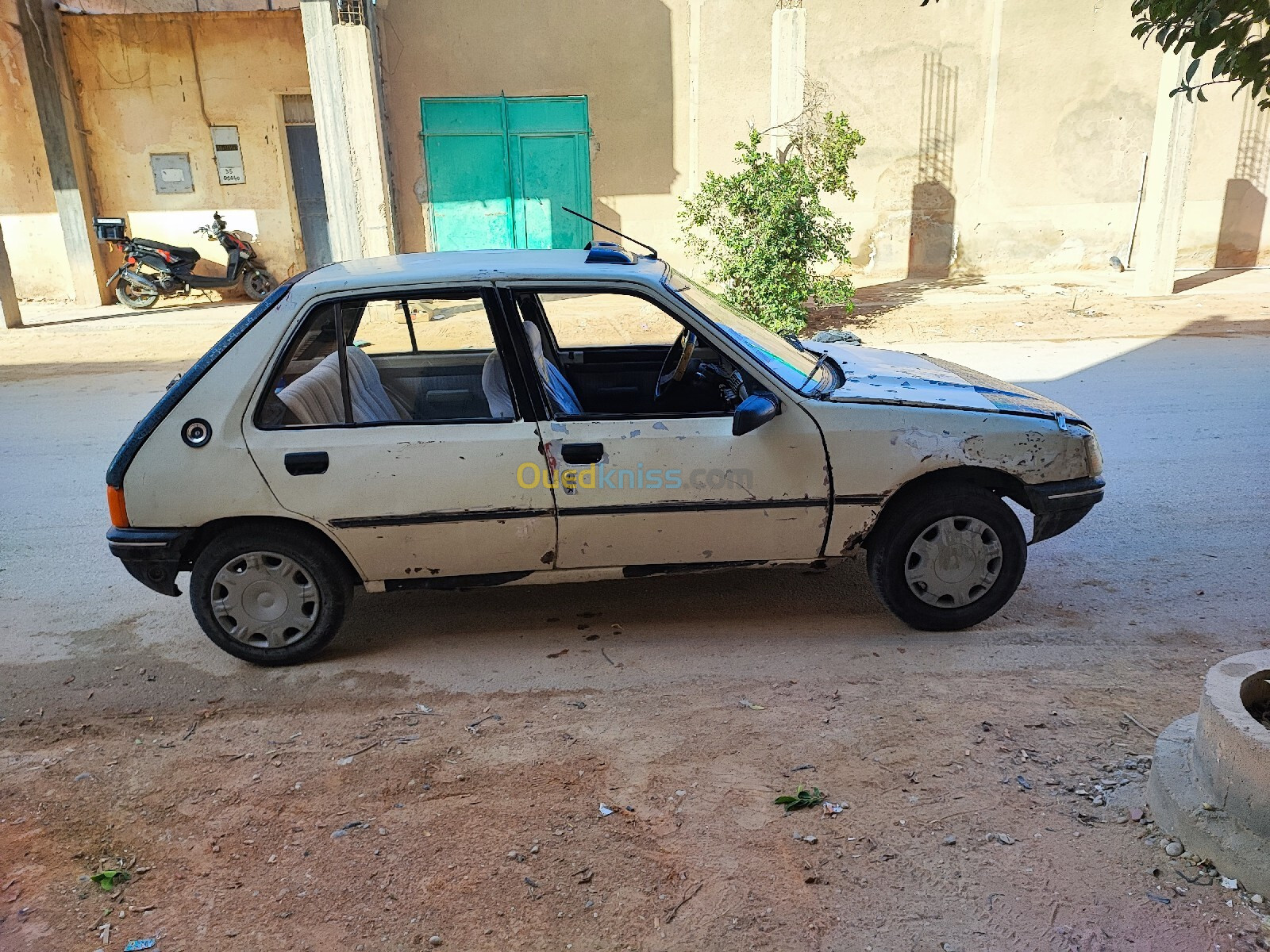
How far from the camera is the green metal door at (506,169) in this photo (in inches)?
538

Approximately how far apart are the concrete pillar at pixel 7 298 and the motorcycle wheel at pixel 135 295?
5.38 feet

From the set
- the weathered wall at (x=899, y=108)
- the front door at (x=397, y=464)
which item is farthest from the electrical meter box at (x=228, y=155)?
the front door at (x=397, y=464)

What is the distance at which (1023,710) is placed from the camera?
3.46 meters

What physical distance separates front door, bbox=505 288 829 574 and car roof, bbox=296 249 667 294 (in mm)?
91

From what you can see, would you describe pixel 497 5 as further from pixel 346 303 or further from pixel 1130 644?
pixel 1130 644

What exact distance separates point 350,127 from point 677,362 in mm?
9114

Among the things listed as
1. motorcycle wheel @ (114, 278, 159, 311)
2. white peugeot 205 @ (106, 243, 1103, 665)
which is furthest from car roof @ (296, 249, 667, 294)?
motorcycle wheel @ (114, 278, 159, 311)

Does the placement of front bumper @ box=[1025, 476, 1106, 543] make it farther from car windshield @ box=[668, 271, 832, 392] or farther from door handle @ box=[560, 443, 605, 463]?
door handle @ box=[560, 443, 605, 463]

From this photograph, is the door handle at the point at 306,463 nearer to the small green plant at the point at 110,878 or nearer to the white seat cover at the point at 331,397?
the white seat cover at the point at 331,397

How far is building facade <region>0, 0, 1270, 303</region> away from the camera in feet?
44.5

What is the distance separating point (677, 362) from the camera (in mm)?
4652

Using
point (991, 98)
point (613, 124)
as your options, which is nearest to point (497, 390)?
point (613, 124)

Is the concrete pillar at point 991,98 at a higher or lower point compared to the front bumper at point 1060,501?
higher

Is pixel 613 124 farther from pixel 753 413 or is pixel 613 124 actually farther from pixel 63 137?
pixel 753 413
